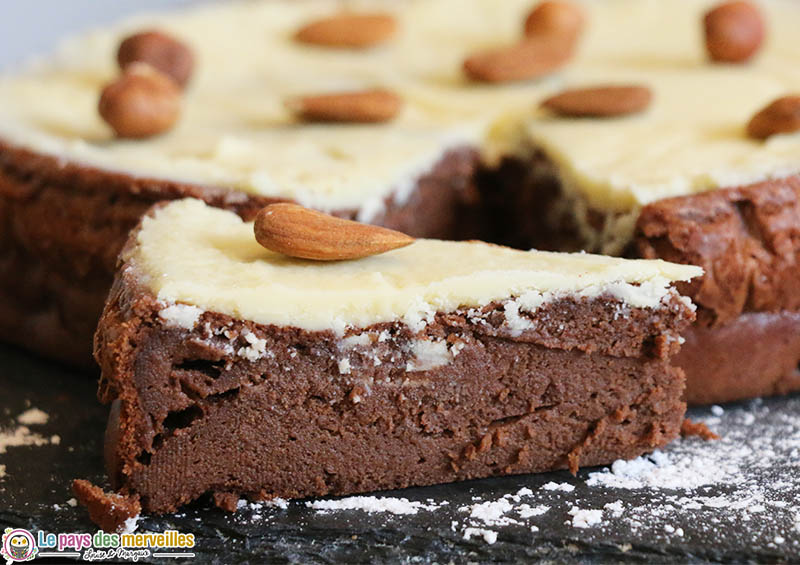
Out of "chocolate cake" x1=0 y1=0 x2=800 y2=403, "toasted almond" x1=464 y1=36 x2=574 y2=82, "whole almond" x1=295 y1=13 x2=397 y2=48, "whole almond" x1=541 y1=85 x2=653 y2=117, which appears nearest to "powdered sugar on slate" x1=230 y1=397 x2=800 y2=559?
"chocolate cake" x1=0 y1=0 x2=800 y2=403

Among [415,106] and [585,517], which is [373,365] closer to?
[585,517]

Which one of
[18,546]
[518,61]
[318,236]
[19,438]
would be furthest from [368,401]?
[518,61]

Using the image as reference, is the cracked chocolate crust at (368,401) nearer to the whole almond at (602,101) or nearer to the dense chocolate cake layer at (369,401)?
the dense chocolate cake layer at (369,401)

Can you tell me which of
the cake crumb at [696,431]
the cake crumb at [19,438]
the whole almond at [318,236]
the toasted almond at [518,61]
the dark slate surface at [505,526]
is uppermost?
the toasted almond at [518,61]

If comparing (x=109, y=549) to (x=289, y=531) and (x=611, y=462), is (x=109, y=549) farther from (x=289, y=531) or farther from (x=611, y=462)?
(x=611, y=462)

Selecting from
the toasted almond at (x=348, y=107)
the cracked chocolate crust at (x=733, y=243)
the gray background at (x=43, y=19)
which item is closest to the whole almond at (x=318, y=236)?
the cracked chocolate crust at (x=733, y=243)

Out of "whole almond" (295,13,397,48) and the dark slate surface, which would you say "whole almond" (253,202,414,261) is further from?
"whole almond" (295,13,397,48)
